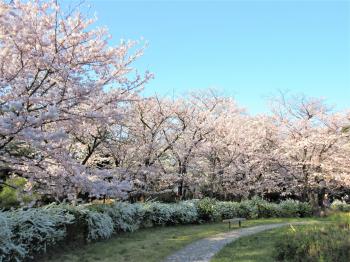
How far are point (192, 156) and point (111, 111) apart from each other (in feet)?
44.9

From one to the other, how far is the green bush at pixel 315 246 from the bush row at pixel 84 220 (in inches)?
224

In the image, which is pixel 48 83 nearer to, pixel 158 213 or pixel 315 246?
pixel 315 246

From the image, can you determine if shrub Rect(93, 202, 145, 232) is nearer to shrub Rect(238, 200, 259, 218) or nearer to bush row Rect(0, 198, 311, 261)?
bush row Rect(0, 198, 311, 261)

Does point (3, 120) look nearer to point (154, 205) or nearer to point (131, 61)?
point (131, 61)

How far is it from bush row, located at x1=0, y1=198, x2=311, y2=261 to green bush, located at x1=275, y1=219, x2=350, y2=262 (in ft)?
18.7

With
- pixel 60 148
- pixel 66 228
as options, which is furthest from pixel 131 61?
pixel 66 228

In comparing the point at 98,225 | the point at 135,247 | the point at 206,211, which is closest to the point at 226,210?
the point at 206,211

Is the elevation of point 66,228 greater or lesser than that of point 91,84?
lesser

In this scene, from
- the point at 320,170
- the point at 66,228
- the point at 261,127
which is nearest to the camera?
the point at 66,228

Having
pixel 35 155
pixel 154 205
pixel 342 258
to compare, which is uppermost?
pixel 35 155

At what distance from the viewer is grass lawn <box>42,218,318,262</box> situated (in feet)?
30.8

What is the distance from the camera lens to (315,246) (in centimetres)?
767

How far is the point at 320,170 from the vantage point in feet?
86.2

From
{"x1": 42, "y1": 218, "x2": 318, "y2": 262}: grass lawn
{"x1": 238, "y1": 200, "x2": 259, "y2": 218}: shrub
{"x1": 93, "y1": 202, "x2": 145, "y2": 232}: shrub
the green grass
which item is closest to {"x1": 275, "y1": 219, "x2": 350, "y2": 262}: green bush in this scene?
the green grass
